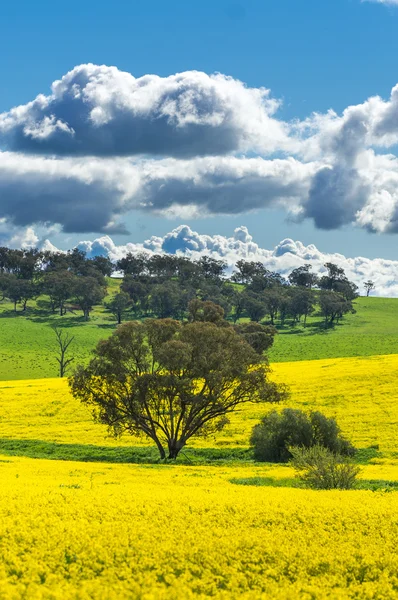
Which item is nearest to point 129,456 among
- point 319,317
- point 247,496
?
point 247,496

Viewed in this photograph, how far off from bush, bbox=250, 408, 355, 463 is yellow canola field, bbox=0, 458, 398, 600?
16.8 meters

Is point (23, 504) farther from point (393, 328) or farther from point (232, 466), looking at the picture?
point (393, 328)

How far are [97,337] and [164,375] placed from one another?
308ft

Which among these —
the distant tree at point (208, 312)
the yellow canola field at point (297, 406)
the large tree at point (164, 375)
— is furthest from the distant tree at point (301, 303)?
the large tree at point (164, 375)

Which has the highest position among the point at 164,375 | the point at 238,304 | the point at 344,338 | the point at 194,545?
the point at 238,304

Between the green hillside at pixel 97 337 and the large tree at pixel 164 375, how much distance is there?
60.1 meters

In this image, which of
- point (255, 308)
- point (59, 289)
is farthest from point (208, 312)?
point (59, 289)

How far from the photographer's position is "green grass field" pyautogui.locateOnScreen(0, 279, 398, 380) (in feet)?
343

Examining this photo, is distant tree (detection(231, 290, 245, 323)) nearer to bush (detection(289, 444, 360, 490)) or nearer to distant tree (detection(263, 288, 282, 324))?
distant tree (detection(263, 288, 282, 324))

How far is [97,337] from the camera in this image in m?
129

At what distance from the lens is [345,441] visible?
121ft

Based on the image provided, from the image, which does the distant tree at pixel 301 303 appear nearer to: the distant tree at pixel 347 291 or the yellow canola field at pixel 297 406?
the distant tree at pixel 347 291

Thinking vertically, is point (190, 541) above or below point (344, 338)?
below

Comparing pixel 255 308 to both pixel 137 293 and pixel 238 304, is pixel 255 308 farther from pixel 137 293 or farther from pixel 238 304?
pixel 137 293
